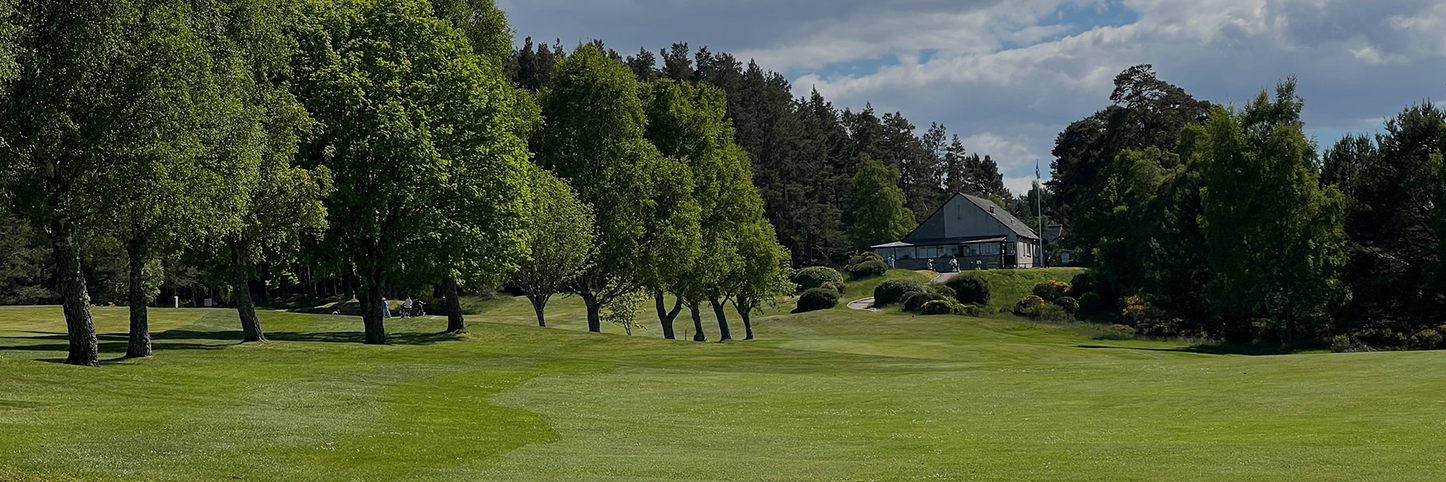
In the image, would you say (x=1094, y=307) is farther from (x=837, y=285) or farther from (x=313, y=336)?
(x=313, y=336)

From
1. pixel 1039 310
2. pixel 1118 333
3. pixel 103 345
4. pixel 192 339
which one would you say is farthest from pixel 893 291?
pixel 103 345

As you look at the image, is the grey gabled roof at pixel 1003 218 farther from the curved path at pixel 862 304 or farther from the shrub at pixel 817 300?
the shrub at pixel 817 300

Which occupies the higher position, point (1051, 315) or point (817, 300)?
point (817, 300)

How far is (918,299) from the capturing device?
87812 millimetres

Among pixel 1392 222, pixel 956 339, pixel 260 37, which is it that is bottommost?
pixel 956 339

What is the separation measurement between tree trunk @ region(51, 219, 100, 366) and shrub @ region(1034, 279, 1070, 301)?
2895 inches

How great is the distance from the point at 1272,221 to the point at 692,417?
4676cm

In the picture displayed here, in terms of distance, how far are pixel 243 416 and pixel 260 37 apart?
1592 cm

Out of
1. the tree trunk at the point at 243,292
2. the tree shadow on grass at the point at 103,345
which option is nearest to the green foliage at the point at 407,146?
the tree trunk at the point at 243,292

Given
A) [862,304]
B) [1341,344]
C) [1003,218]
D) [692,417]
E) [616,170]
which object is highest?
[1003,218]

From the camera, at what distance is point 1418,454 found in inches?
651

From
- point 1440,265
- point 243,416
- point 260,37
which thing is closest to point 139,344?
point 260,37

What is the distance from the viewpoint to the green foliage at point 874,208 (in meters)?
145

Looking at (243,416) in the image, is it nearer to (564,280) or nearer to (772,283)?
(564,280)
